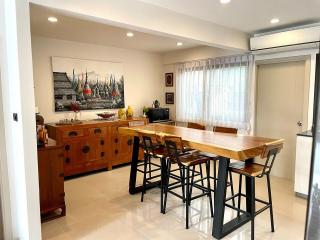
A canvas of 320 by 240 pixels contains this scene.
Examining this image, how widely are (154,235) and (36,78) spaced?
11.3 feet

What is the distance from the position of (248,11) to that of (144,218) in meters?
2.97

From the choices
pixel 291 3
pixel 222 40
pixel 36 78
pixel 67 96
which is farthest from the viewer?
pixel 67 96

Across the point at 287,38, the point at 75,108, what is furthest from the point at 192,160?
the point at 75,108

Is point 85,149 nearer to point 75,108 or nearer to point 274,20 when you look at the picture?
point 75,108

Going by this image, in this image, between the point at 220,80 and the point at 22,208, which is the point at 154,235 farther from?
the point at 220,80

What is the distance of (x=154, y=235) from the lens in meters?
2.60

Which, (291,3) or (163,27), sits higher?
(291,3)

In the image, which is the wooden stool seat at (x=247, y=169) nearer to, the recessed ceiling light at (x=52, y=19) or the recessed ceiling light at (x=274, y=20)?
the recessed ceiling light at (x=274, y=20)

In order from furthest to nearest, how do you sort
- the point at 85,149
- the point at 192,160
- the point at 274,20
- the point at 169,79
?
the point at 169,79
the point at 85,149
the point at 274,20
the point at 192,160

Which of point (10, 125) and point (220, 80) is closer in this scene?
point (10, 125)

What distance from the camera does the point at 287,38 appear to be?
3754 millimetres

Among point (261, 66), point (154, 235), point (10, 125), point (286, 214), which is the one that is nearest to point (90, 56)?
point (10, 125)

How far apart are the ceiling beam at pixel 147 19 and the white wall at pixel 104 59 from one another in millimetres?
2348

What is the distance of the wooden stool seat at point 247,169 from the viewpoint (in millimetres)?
2403
